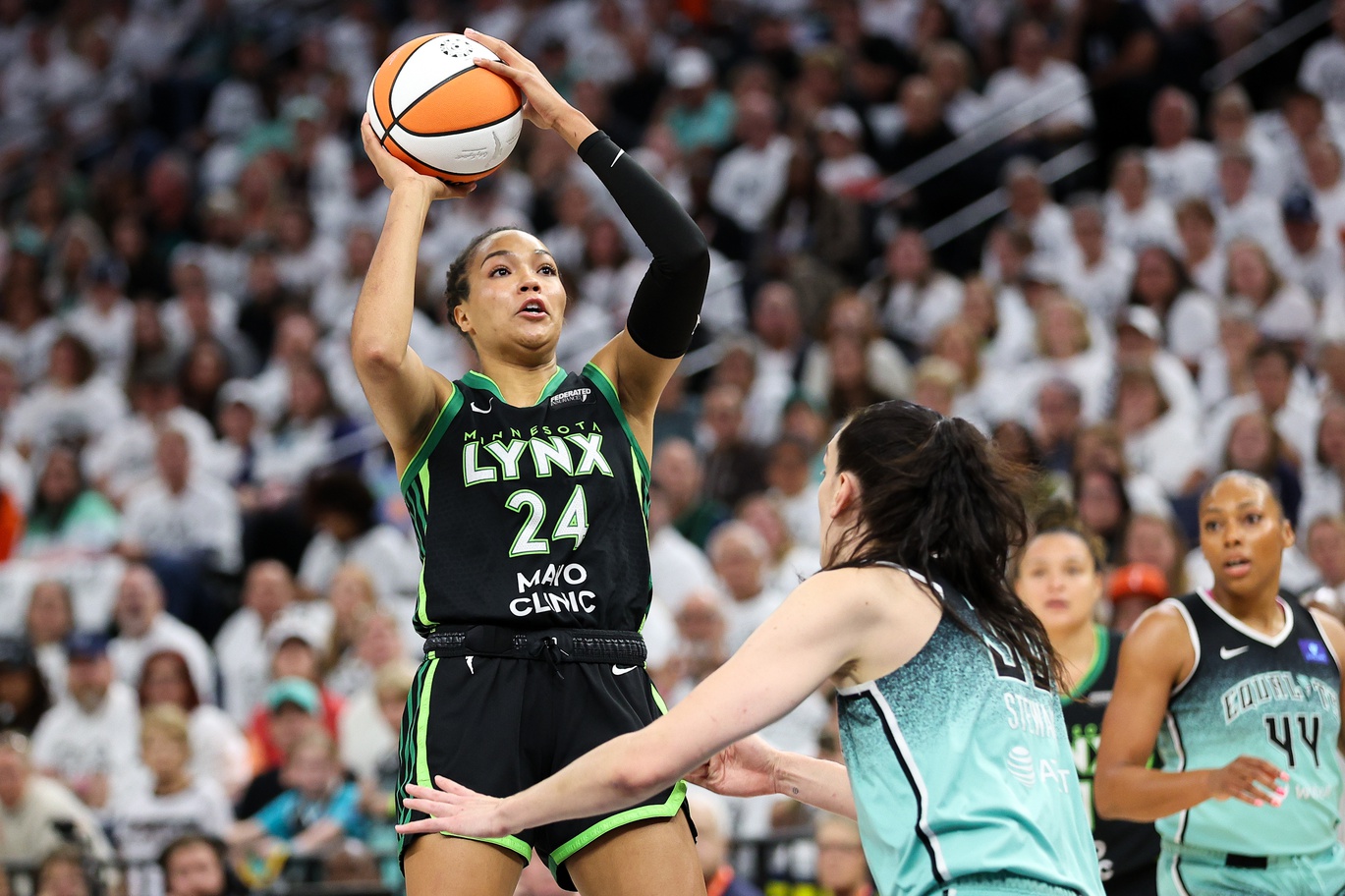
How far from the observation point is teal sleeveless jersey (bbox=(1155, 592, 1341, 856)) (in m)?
5.02

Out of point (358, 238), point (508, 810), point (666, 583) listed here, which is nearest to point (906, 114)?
point (358, 238)

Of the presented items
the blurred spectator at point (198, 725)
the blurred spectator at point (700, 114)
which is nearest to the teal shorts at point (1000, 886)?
the blurred spectator at point (198, 725)

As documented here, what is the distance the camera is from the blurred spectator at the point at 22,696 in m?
9.97

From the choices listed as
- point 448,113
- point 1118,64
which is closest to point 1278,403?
point 1118,64

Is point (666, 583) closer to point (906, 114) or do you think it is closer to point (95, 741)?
point (95, 741)


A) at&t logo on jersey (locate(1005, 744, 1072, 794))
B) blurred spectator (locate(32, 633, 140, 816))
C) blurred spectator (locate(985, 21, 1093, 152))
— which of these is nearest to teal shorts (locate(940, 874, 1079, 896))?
at&t logo on jersey (locate(1005, 744, 1072, 794))

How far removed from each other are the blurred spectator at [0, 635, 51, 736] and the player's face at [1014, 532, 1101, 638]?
6411 millimetres

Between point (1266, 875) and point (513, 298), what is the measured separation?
2.76 m

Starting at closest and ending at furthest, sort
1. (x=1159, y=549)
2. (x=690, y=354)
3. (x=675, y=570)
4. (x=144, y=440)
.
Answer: (x=1159, y=549)
(x=675, y=570)
(x=144, y=440)
(x=690, y=354)

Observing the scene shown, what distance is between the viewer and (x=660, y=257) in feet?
14.1

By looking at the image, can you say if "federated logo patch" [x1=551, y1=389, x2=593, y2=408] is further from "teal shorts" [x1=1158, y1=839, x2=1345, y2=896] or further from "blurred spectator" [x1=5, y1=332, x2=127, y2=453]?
"blurred spectator" [x1=5, y1=332, x2=127, y2=453]

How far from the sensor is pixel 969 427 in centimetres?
354

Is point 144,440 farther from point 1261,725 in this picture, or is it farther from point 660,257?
point 1261,725

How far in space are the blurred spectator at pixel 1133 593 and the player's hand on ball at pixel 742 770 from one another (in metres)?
4.10
